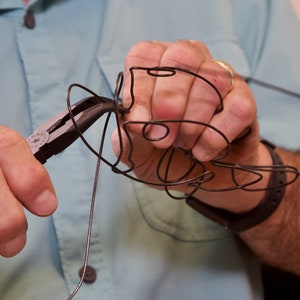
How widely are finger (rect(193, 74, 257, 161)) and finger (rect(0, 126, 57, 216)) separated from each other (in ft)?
0.48

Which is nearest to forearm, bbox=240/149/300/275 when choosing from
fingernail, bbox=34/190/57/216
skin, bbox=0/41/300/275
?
skin, bbox=0/41/300/275

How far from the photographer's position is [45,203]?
422 mm

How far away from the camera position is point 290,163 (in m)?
0.67

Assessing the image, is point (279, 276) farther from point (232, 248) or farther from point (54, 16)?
point (54, 16)

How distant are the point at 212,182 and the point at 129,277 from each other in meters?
0.15

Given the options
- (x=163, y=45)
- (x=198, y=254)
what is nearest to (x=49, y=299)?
(x=198, y=254)

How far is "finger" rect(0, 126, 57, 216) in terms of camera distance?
0.41 meters

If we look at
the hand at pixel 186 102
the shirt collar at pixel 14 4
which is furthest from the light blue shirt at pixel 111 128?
the hand at pixel 186 102

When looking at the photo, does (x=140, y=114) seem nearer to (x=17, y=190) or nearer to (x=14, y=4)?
(x=17, y=190)

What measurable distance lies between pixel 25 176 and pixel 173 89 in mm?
155

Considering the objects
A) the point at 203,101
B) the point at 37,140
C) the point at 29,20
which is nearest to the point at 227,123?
the point at 203,101

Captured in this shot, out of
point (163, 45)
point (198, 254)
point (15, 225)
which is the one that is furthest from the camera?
point (198, 254)

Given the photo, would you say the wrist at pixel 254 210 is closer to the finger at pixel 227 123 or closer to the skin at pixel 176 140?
the skin at pixel 176 140

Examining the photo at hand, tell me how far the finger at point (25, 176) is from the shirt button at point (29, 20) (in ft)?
1.00
